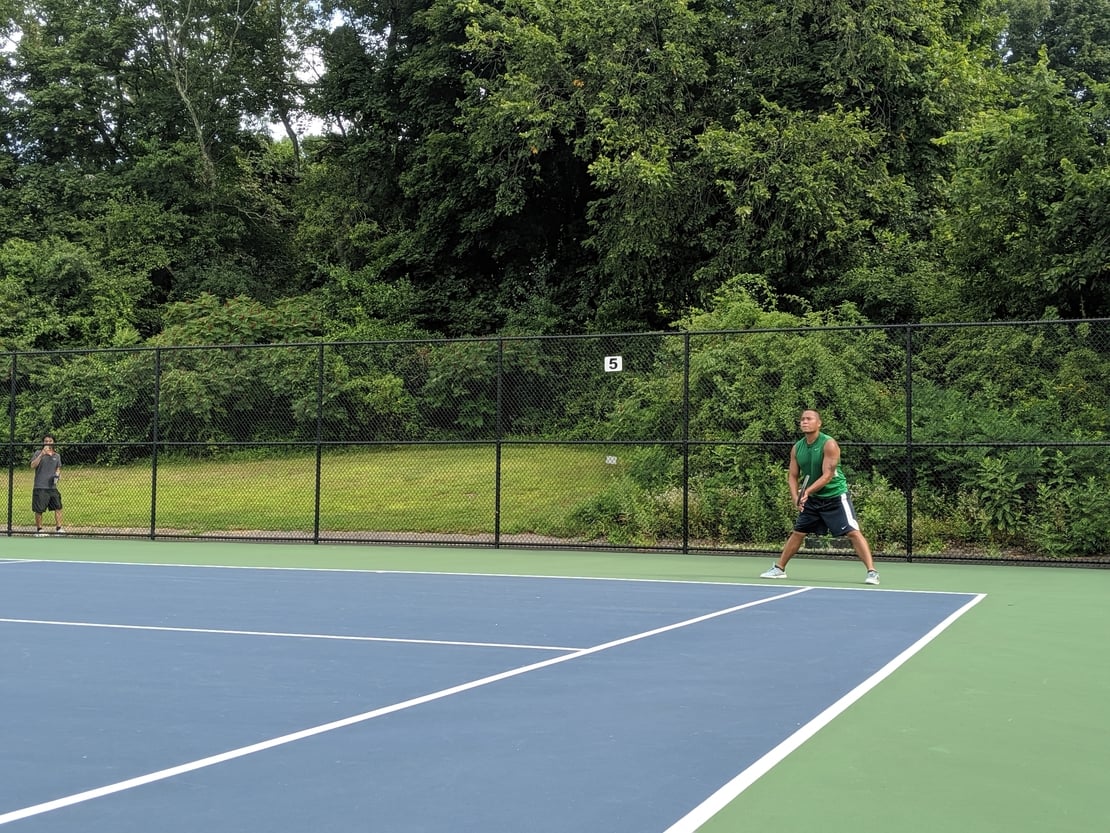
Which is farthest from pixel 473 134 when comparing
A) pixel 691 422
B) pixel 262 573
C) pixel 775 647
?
pixel 775 647

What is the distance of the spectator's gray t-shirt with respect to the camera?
19453mm

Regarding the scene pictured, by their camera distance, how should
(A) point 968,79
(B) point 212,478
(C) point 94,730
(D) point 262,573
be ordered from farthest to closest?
(A) point 968,79
(B) point 212,478
(D) point 262,573
(C) point 94,730

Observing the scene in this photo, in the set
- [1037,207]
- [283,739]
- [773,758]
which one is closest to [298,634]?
[283,739]

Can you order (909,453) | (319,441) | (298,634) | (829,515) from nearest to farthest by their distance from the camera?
1. (298,634)
2. (829,515)
3. (909,453)
4. (319,441)

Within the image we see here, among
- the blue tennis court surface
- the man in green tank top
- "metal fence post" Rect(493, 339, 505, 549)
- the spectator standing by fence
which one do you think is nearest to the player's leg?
the man in green tank top

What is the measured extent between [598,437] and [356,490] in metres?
4.93

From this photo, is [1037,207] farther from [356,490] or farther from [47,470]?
[47,470]

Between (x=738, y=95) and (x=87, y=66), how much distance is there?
2236 cm

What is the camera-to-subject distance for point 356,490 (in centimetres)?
2081

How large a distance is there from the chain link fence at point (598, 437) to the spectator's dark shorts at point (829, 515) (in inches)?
134

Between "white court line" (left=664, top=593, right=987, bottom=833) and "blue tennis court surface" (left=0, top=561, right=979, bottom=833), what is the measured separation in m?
0.02

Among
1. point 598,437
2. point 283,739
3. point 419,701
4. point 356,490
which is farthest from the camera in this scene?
point 356,490

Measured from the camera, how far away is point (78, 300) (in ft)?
110

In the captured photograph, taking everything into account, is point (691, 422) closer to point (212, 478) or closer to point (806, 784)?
point (212, 478)
